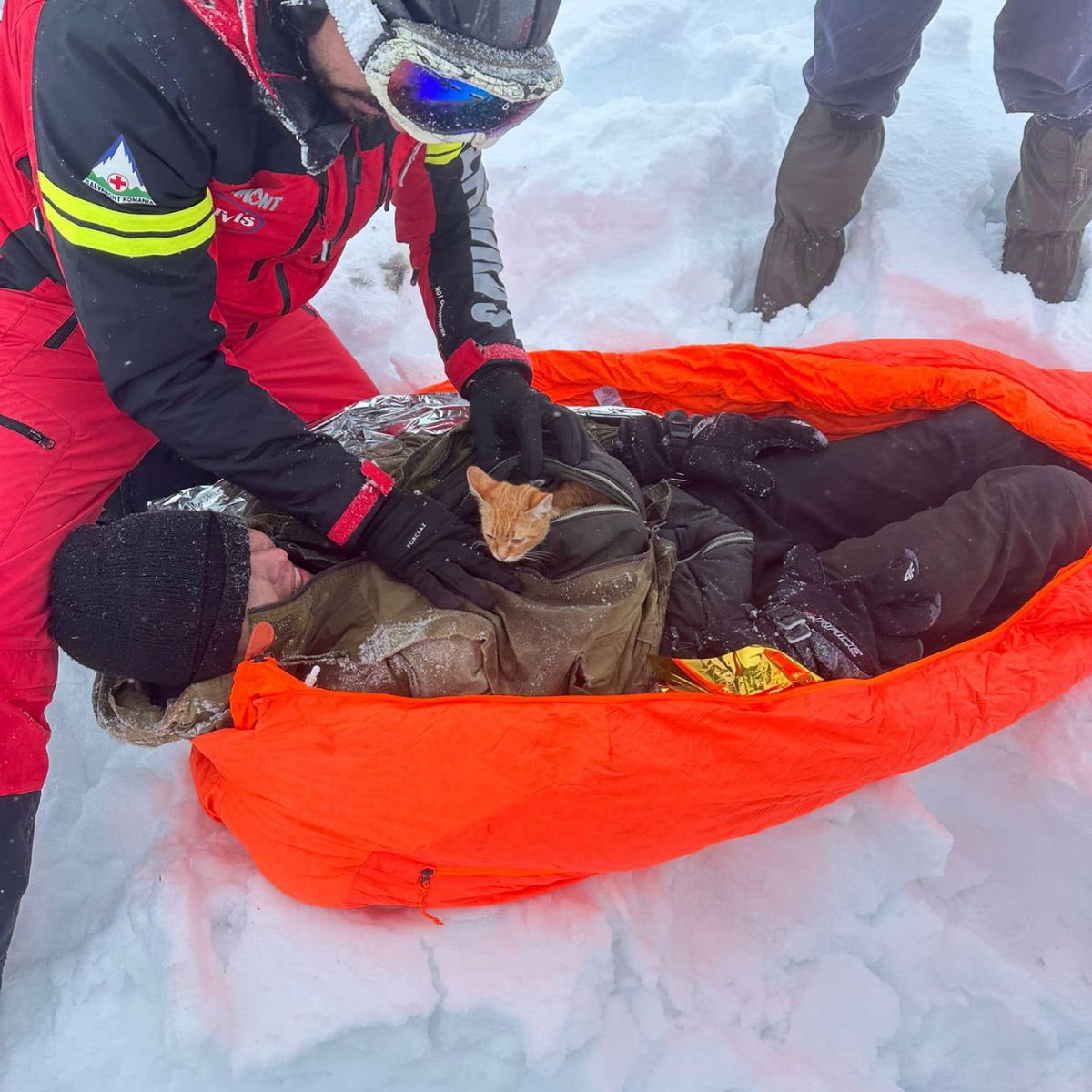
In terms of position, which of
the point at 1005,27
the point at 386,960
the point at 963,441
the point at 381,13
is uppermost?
the point at 381,13

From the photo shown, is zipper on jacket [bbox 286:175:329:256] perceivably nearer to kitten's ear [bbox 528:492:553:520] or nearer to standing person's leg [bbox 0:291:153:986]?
standing person's leg [bbox 0:291:153:986]

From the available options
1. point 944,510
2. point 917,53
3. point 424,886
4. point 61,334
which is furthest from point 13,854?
point 917,53

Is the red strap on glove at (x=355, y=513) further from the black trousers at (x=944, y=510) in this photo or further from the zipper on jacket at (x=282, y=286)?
the black trousers at (x=944, y=510)

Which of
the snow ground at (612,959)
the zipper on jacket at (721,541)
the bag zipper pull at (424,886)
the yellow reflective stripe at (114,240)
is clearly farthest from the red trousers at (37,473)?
the zipper on jacket at (721,541)

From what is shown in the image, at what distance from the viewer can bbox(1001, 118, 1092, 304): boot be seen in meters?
2.38

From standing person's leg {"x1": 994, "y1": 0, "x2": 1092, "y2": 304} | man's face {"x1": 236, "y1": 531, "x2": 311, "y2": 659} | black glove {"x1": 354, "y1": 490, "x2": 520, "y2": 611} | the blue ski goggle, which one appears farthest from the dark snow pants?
man's face {"x1": 236, "y1": 531, "x2": 311, "y2": 659}

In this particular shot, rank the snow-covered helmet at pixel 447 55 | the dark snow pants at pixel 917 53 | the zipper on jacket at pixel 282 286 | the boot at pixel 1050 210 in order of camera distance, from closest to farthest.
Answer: the snow-covered helmet at pixel 447 55
the zipper on jacket at pixel 282 286
the dark snow pants at pixel 917 53
the boot at pixel 1050 210

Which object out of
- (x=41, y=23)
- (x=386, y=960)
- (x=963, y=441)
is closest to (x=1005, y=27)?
(x=963, y=441)

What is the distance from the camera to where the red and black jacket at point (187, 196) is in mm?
1221

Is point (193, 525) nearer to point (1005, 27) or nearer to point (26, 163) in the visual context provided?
point (26, 163)

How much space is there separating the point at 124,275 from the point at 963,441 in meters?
1.74

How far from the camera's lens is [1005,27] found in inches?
90.6

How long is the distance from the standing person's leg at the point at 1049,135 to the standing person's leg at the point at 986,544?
104 centimetres

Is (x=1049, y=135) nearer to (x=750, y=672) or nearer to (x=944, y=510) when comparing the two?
(x=944, y=510)
